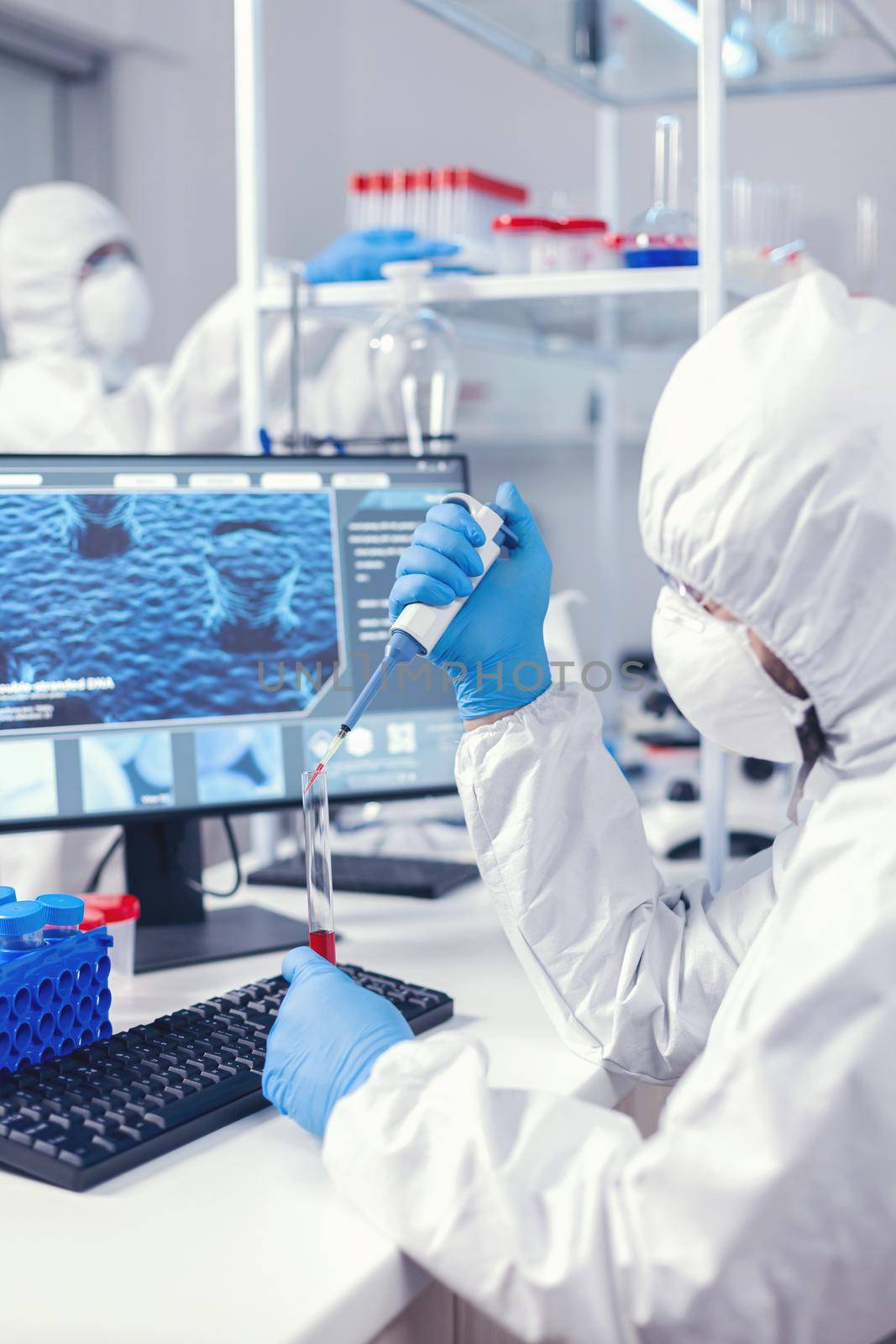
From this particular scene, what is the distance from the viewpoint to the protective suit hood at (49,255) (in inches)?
128

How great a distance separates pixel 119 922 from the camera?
42.2 inches

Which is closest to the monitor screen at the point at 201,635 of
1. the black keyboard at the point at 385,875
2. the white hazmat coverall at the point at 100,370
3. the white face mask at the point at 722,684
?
the black keyboard at the point at 385,875

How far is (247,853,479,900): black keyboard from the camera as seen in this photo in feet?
4.53

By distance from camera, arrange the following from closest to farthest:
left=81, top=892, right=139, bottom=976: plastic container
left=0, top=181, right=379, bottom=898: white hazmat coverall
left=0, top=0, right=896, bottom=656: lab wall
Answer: left=81, top=892, right=139, bottom=976: plastic container < left=0, top=181, right=379, bottom=898: white hazmat coverall < left=0, top=0, right=896, bottom=656: lab wall

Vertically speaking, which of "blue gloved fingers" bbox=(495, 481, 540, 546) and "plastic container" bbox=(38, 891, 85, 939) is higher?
"blue gloved fingers" bbox=(495, 481, 540, 546)

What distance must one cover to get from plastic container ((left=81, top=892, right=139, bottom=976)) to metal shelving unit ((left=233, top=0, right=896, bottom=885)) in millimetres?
526

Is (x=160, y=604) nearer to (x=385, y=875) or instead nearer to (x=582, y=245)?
(x=385, y=875)

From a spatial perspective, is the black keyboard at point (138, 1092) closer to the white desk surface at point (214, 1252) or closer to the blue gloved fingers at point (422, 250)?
the white desk surface at point (214, 1252)

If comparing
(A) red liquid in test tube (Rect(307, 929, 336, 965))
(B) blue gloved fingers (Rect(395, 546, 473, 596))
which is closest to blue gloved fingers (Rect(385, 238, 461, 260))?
(B) blue gloved fingers (Rect(395, 546, 473, 596))

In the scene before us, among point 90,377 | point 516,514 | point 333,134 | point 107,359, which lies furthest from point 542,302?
point 333,134

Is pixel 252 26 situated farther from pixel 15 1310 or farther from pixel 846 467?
pixel 15 1310

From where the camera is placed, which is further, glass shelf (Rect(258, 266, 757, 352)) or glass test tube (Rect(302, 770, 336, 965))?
glass shelf (Rect(258, 266, 757, 352))

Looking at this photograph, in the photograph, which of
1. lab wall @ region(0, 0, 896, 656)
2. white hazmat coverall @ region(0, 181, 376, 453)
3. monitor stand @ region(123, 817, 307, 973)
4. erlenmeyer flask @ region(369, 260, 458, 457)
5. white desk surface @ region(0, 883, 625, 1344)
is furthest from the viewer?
lab wall @ region(0, 0, 896, 656)

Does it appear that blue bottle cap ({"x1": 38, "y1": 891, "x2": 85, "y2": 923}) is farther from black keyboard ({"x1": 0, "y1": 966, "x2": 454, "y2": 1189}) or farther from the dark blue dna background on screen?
the dark blue dna background on screen
